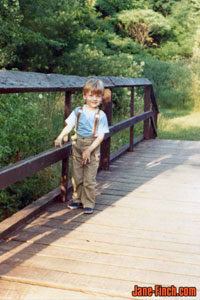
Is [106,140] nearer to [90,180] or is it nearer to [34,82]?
[90,180]

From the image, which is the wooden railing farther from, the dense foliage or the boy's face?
the dense foliage

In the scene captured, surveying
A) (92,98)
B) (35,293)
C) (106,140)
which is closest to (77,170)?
(92,98)

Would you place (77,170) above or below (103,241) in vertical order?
above

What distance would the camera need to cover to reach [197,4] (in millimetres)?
28938

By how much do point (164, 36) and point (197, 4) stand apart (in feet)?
9.90

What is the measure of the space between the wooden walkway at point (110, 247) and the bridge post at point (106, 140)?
2.23ft

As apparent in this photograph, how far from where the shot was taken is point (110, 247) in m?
3.27

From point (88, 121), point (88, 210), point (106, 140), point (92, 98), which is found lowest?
point (88, 210)

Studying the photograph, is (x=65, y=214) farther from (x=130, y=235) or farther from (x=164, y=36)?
(x=164, y=36)

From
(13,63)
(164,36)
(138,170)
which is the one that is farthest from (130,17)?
(138,170)

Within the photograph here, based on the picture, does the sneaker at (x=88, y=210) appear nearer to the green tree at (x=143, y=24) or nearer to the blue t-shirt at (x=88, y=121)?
the blue t-shirt at (x=88, y=121)

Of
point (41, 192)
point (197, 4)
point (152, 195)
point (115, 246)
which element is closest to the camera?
point (115, 246)

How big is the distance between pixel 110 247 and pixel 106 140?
101 inches

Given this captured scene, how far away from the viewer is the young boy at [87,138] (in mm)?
3951
